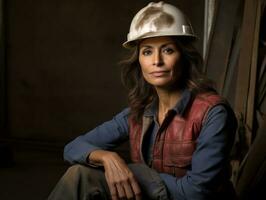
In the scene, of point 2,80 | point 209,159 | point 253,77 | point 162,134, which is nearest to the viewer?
point 209,159

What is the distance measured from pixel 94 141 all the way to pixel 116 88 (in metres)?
3.91

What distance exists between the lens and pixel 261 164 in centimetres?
331

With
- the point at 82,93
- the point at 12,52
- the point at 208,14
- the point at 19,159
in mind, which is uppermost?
the point at 208,14

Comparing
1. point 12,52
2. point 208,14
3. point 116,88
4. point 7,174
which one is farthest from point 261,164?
point 12,52

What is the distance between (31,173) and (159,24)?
3436mm

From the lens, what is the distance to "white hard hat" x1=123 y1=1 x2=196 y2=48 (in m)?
2.36

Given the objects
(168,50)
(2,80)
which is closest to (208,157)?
(168,50)

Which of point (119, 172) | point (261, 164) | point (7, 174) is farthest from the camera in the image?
point (7, 174)

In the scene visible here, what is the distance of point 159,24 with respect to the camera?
2367mm

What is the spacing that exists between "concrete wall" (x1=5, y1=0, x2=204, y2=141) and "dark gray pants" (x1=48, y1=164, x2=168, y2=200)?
4.22 m

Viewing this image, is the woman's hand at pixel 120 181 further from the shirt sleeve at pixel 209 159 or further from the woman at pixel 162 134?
the shirt sleeve at pixel 209 159

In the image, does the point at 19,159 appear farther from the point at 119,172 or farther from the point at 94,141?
the point at 119,172

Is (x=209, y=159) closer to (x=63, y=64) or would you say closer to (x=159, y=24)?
(x=159, y=24)

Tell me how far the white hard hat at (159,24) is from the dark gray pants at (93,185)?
23.3 inches
